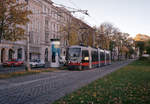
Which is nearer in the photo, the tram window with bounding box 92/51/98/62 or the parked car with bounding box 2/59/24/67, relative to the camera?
the tram window with bounding box 92/51/98/62

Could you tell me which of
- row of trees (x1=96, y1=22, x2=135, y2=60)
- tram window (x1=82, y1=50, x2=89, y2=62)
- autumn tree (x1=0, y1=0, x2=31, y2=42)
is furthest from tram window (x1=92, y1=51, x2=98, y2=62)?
row of trees (x1=96, y1=22, x2=135, y2=60)

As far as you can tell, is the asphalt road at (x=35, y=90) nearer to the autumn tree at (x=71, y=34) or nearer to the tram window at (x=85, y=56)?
the tram window at (x=85, y=56)

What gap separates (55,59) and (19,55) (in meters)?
19.1

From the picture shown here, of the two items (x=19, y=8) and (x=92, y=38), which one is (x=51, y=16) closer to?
(x=92, y=38)

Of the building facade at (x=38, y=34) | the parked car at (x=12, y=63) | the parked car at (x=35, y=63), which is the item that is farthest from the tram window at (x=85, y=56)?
the building facade at (x=38, y=34)

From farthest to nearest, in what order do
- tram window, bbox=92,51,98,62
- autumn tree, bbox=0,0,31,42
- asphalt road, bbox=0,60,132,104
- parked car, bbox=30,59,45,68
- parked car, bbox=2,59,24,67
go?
1. parked car, bbox=2,59,24,67
2. parked car, bbox=30,59,45,68
3. tram window, bbox=92,51,98,62
4. autumn tree, bbox=0,0,31,42
5. asphalt road, bbox=0,60,132,104

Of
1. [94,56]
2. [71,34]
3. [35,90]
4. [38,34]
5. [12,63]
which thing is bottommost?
[35,90]

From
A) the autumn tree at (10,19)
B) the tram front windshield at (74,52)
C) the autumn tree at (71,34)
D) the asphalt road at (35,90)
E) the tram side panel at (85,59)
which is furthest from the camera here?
the autumn tree at (71,34)

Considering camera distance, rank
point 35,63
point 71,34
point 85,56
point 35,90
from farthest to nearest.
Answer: point 71,34 < point 35,63 < point 85,56 < point 35,90

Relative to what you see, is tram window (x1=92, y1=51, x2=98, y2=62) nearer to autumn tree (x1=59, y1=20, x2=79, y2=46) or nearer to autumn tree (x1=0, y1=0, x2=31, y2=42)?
autumn tree (x1=59, y1=20, x2=79, y2=46)

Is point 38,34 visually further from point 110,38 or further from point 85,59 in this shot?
point 85,59

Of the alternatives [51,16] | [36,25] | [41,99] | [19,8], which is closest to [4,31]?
[19,8]

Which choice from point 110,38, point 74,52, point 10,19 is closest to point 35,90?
point 10,19

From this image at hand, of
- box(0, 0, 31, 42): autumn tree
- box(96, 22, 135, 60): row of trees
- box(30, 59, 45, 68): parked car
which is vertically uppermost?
box(96, 22, 135, 60): row of trees
